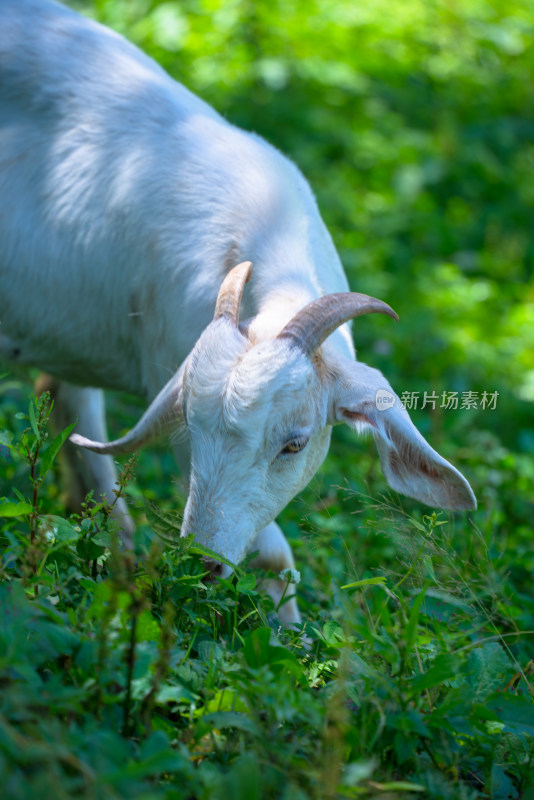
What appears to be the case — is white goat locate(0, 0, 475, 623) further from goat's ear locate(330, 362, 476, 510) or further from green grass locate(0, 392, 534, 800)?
green grass locate(0, 392, 534, 800)

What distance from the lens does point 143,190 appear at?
3.32 metres

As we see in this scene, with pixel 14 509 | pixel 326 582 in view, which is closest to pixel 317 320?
pixel 14 509

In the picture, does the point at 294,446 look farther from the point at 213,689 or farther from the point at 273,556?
the point at 213,689

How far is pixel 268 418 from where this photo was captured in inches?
96.5

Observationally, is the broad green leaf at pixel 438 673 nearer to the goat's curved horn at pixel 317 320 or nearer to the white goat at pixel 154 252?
the white goat at pixel 154 252

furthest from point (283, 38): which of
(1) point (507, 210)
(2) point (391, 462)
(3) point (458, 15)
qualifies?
(2) point (391, 462)

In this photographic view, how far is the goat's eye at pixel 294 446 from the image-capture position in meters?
2.56

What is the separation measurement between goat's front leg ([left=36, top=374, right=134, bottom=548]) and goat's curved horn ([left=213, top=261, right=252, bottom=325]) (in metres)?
1.52

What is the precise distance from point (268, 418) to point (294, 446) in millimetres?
178

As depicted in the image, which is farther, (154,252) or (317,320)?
(154,252)

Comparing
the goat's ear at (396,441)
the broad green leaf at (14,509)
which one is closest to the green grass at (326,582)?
the broad green leaf at (14,509)

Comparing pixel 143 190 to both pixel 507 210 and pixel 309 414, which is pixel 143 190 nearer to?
pixel 309 414

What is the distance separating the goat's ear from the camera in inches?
102

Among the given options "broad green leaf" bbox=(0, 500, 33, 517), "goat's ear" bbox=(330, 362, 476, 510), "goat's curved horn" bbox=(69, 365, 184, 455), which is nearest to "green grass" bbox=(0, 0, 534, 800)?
"broad green leaf" bbox=(0, 500, 33, 517)
